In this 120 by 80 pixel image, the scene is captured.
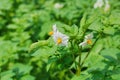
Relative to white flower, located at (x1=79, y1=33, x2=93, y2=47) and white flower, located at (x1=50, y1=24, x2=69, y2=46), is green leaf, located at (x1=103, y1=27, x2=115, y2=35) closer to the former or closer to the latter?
white flower, located at (x1=79, y1=33, x2=93, y2=47)

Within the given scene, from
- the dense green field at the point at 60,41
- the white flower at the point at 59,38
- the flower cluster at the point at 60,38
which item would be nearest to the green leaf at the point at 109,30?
the dense green field at the point at 60,41

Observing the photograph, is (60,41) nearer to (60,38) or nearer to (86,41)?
(60,38)

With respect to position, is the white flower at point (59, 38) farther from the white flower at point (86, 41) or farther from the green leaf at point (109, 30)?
the green leaf at point (109, 30)

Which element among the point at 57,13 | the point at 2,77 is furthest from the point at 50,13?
the point at 2,77

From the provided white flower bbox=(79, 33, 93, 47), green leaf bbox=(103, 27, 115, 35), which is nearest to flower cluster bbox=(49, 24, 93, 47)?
white flower bbox=(79, 33, 93, 47)

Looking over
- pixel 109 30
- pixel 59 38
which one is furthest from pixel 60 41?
pixel 109 30

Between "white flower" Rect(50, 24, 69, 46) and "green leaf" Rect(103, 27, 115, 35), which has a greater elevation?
"white flower" Rect(50, 24, 69, 46)

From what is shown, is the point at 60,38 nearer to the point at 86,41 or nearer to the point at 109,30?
the point at 86,41

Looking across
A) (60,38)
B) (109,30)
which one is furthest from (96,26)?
(60,38)

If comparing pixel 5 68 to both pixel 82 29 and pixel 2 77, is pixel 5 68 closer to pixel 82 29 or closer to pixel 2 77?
pixel 2 77
